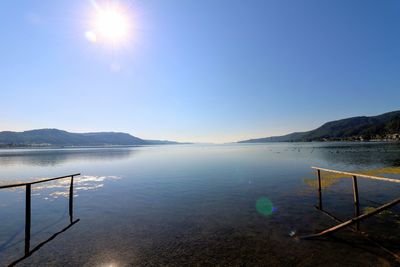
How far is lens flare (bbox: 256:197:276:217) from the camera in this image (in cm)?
1602

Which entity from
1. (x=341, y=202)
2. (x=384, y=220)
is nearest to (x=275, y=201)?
(x=341, y=202)

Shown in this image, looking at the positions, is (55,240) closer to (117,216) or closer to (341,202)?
(117,216)

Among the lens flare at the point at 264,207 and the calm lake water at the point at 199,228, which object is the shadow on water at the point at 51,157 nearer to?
the calm lake water at the point at 199,228

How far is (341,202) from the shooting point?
1819 cm

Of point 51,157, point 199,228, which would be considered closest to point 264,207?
A: point 199,228

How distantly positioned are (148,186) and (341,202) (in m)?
21.4

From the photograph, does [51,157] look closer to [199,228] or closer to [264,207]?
[199,228]

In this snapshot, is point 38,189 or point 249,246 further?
point 38,189

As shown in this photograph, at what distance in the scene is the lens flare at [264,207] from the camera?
1602 centimetres

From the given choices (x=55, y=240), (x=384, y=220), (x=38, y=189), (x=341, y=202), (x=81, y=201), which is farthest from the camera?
(x=38, y=189)

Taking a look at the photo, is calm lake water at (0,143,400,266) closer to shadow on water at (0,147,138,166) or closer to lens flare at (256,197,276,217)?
lens flare at (256,197,276,217)

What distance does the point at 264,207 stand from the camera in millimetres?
17484

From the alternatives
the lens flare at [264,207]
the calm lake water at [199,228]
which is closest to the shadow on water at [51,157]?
the calm lake water at [199,228]

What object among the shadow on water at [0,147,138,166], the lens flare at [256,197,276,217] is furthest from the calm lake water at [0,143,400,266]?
the shadow on water at [0,147,138,166]
